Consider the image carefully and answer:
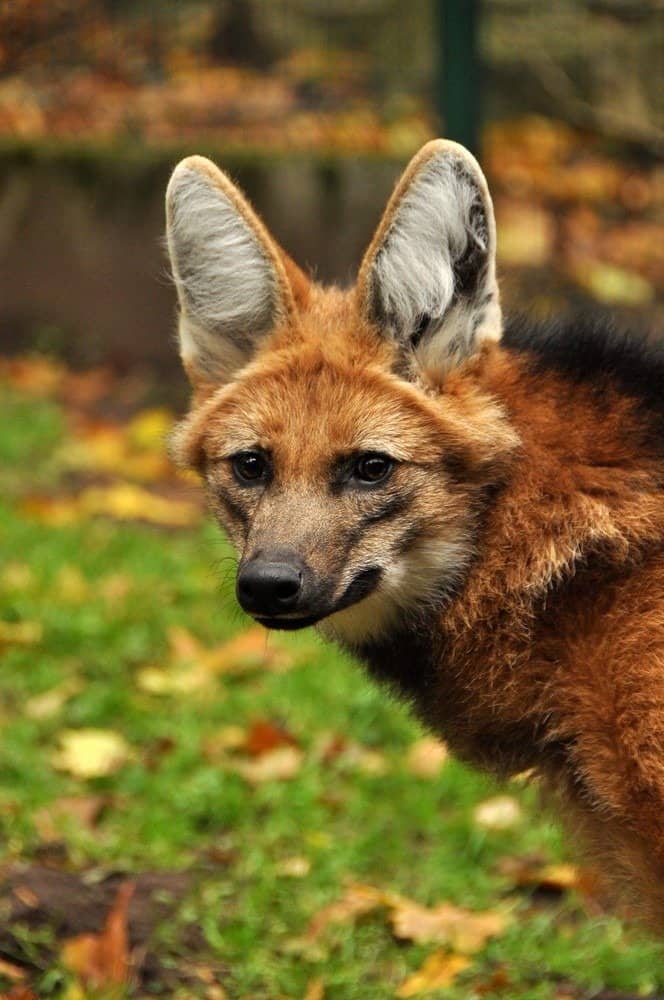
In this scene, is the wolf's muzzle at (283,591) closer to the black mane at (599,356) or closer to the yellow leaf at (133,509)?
the black mane at (599,356)

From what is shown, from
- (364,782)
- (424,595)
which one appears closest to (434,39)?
(364,782)

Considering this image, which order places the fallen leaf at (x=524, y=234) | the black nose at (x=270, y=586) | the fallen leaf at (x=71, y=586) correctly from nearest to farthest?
1. the black nose at (x=270, y=586)
2. the fallen leaf at (x=71, y=586)
3. the fallen leaf at (x=524, y=234)

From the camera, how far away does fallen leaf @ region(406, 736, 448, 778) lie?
438 centimetres

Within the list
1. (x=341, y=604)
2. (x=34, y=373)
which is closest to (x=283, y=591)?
(x=341, y=604)

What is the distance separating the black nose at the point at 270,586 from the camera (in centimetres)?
281

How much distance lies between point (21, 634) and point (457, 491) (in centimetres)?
250

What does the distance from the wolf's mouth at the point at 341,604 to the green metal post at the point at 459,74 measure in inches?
210

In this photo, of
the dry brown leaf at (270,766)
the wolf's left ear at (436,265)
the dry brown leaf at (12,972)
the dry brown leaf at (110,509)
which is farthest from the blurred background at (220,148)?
the dry brown leaf at (12,972)

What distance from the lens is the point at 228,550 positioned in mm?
5719

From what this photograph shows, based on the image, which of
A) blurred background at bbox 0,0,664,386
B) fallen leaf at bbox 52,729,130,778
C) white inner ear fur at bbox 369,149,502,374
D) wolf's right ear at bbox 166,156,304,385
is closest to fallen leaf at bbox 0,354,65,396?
blurred background at bbox 0,0,664,386

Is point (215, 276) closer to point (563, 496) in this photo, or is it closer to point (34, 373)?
point (563, 496)

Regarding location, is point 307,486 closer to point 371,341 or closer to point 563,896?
point 371,341

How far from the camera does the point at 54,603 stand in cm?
530

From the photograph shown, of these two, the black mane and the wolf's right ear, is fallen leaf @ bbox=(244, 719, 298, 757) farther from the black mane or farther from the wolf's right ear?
the black mane
